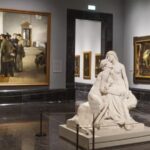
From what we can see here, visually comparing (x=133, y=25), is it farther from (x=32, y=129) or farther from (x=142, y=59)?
(x=32, y=129)

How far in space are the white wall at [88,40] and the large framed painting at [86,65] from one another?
0.78ft

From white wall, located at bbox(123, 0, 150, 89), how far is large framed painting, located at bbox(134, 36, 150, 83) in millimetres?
286

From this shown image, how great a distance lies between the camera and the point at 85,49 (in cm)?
1844

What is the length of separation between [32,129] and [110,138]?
245 cm

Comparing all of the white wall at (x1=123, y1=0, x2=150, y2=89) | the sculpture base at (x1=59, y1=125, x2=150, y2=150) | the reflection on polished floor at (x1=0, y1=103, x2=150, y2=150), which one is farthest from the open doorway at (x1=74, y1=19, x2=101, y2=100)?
the sculpture base at (x1=59, y1=125, x2=150, y2=150)

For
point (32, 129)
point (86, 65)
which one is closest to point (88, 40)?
point (86, 65)

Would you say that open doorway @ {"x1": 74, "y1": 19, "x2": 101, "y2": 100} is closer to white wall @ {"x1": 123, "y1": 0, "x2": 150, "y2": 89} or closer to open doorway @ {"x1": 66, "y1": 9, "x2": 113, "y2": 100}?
open doorway @ {"x1": 66, "y1": 9, "x2": 113, "y2": 100}

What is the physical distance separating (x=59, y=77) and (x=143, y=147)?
8.20m

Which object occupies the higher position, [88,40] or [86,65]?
[88,40]

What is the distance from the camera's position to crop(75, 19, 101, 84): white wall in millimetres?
17359

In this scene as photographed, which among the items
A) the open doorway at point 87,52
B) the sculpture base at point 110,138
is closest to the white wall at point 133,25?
the open doorway at point 87,52

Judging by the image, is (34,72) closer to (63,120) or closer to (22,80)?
(22,80)

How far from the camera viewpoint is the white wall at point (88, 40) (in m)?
17.4

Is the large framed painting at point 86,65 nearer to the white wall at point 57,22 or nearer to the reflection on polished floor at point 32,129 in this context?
the white wall at point 57,22
